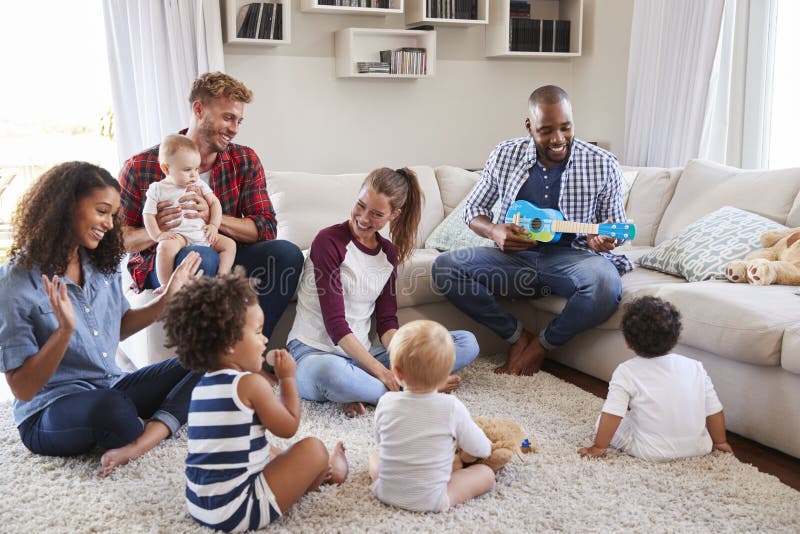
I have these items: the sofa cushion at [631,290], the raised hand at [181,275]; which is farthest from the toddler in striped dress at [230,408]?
the sofa cushion at [631,290]

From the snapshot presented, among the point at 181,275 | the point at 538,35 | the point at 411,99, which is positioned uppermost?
the point at 538,35

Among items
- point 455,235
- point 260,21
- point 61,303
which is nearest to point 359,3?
point 260,21

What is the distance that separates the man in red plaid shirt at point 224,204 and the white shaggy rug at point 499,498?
0.66m

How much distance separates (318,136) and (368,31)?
67 centimetres

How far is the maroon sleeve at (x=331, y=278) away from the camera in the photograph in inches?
101

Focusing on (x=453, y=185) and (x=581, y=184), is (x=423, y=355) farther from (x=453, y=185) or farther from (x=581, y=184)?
(x=453, y=185)

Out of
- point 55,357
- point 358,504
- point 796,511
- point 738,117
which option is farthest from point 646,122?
point 55,357

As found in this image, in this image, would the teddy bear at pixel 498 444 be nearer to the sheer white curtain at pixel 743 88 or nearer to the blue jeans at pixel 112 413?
the blue jeans at pixel 112 413

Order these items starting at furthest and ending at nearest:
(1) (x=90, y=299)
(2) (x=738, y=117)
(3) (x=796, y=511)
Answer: (2) (x=738, y=117) < (1) (x=90, y=299) < (3) (x=796, y=511)

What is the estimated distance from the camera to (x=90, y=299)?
7.21ft

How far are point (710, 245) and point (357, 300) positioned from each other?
4.41ft

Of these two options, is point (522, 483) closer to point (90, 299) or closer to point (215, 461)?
point (215, 461)

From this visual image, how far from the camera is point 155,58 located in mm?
4012

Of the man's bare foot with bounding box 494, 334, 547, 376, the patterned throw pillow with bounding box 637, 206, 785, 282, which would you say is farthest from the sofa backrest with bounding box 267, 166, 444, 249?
the patterned throw pillow with bounding box 637, 206, 785, 282
